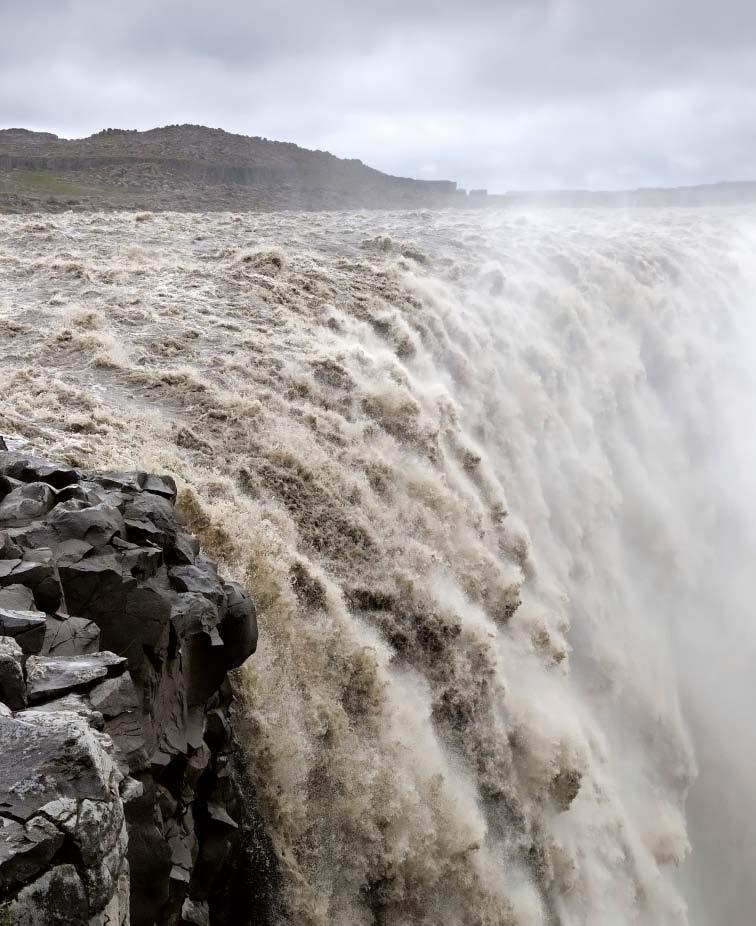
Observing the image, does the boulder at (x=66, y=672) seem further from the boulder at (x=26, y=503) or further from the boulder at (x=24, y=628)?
→ the boulder at (x=26, y=503)

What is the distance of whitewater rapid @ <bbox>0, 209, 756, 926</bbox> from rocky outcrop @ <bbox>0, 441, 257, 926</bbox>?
852mm

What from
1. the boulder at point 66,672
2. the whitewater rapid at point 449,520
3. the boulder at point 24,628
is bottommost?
the whitewater rapid at point 449,520

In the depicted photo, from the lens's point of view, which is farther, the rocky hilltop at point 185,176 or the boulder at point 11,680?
the rocky hilltop at point 185,176

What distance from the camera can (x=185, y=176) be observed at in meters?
38.9

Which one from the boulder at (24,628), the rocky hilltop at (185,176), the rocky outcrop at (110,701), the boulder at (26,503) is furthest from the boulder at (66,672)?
the rocky hilltop at (185,176)

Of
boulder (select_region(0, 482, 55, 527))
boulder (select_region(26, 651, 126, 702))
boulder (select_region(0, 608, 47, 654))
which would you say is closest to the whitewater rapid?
boulder (select_region(0, 482, 55, 527))

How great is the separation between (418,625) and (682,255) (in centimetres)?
2027

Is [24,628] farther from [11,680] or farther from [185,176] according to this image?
[185,176]

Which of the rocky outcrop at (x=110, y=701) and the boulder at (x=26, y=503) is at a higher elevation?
the boulder at (x=26, y=503)

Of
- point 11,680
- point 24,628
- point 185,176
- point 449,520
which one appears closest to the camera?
point 11,680

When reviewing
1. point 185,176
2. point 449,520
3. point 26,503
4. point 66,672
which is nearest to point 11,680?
point 66,672

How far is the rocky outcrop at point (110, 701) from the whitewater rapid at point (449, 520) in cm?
85

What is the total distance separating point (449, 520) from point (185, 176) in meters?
32.8

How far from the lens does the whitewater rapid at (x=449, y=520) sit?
24.1ft
